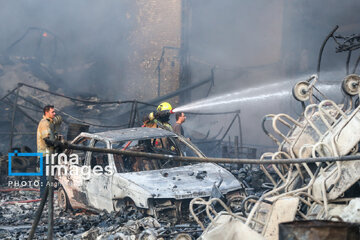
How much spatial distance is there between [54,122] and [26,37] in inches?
545

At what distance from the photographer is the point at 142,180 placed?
278 inches

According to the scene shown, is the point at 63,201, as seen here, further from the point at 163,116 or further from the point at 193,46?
the point at 193,46

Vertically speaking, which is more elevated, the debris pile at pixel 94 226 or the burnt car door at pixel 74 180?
the burnt car door at pixel 74 180

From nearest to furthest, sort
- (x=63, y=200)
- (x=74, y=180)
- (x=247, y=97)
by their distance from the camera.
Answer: (x=74, y=180) < (x=63, y=200) < (x=247, y=97)

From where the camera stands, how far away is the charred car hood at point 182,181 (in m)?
6.68

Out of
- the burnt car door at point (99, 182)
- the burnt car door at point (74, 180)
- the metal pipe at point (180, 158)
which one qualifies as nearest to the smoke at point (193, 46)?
the burnt car door at point (74, 180)

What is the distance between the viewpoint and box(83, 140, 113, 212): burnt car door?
735 centimetres

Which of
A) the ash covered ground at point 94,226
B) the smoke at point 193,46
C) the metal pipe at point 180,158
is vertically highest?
the smoke at point 193,46

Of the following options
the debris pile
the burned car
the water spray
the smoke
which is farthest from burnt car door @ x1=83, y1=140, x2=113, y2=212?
the water spray

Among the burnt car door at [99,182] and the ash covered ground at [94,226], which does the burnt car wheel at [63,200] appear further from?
the burnt car door at [99,182]

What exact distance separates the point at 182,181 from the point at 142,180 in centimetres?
62

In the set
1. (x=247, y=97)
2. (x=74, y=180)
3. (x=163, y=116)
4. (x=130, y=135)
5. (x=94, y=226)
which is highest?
(x=247, y=97)

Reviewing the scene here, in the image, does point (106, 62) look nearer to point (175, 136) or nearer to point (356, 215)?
point (175, 136)

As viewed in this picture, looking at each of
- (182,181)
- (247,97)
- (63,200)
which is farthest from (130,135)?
(247,97)
